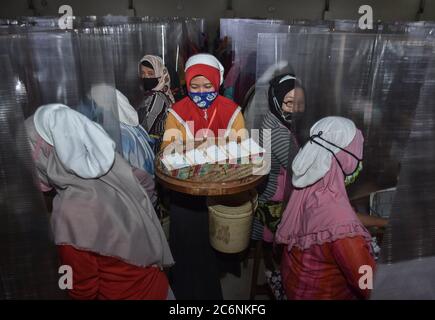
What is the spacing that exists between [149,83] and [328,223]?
7.03ft

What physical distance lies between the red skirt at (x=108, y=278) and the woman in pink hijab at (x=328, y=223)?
64 centimetres

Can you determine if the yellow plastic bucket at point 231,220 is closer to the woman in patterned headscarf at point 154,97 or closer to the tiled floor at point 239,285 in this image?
the tiled floor at point 239,285

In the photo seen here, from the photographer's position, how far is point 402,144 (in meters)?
1.50

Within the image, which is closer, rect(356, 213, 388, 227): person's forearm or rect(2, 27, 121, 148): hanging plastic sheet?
rect(2, 27, 121, 148): hanging plastic sheet

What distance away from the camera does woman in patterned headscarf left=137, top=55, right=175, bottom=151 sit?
2.62 metres

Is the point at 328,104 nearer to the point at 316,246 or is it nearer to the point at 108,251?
the point at 316,246

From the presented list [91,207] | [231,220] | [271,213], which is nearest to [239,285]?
[271,213]

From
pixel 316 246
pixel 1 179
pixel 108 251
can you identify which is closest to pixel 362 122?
pixel 316 246

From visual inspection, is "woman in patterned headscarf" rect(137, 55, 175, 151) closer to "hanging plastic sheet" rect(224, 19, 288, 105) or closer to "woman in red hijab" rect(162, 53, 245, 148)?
"woman in red hijab" rect(162, 53, 245, 148)

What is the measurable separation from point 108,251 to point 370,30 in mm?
1464

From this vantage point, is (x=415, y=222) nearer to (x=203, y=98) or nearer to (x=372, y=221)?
(x=372, y=221)

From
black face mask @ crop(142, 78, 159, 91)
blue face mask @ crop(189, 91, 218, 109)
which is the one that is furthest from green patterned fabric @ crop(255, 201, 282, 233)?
black face mask @ crop(142, 78, 159, 91)

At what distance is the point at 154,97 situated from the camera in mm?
2701

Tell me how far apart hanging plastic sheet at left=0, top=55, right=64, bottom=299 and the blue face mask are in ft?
4.03
